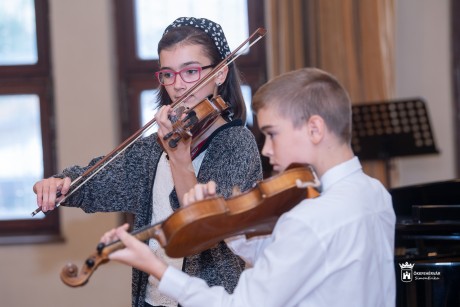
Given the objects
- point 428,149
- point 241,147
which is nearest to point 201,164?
point 241,147

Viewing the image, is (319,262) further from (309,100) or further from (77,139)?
(77,139)

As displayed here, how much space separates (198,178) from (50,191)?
432 millimetres

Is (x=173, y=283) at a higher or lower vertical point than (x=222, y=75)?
lower

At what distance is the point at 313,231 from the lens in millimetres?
1648

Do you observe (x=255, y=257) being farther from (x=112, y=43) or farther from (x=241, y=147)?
(x=112, y=43)

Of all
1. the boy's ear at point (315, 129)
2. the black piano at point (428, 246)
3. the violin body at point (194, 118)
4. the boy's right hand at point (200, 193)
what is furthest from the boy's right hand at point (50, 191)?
the black piano at point (428, 246)

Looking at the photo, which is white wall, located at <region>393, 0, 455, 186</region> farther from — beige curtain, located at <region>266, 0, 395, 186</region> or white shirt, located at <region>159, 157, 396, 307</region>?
white shirt, located at <region>159, 157, 396, 307</region>

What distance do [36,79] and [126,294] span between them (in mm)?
1438

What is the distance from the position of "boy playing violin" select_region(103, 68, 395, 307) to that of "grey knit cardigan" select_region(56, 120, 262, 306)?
0.35 m

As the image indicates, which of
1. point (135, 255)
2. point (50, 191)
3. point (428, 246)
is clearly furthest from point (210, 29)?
point (428, 246)

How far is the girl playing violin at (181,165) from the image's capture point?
2.14 metres

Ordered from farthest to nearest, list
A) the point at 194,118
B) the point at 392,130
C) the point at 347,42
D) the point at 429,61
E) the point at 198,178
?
the point at 429,61
the point at 347,42
the point at 392,130
the point at 198,178
the point at 194,118

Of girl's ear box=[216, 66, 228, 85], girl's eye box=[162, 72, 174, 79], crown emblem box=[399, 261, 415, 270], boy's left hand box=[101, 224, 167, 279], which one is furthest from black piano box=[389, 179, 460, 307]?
boy's left hand box=[101, 224, 167, 279]

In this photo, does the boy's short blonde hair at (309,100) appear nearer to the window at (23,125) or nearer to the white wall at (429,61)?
the white wall at (429,61)
